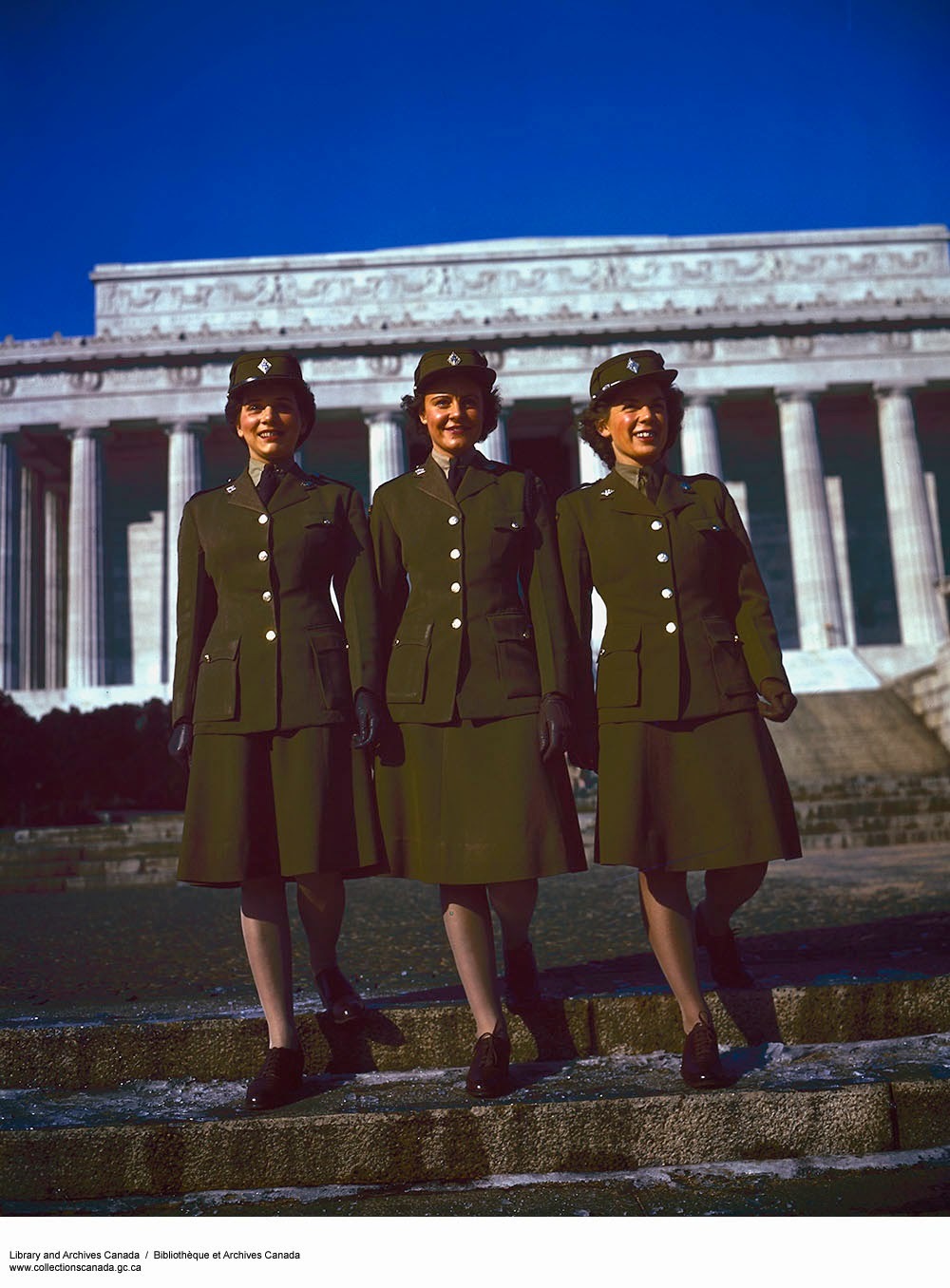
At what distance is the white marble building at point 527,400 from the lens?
120 ft

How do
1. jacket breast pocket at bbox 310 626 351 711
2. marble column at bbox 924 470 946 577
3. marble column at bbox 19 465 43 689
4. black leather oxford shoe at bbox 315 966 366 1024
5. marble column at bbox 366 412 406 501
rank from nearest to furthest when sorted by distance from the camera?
jacket breast pocket at bbox 310 626 351 711 < black leather oxford shoe at bbox 315 966 366 1024 < marble column at bbox 19 465 43 689 < marble column at bbox 366 412 406 501 < marble column at bbox 924 470 946 577

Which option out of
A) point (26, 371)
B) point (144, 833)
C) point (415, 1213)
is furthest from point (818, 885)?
point (26, 371)

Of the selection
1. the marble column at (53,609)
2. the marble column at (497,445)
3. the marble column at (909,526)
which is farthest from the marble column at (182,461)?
the marble column at (909,526)

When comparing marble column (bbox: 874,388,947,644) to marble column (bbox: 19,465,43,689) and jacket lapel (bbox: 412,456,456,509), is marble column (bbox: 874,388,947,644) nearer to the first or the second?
marble column (bbox: 19,465,43,689)

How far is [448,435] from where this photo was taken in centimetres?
538

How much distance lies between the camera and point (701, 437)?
37500mm

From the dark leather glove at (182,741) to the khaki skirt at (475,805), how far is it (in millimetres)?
835

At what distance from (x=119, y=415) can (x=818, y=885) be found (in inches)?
1226

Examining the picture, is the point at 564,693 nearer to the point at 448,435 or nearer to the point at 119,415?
the point at 448,435

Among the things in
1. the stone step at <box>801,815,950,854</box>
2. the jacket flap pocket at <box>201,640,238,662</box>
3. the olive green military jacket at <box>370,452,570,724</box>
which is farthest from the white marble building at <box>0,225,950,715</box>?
the jacket flap pocket at <box>201,640,238,662</box>

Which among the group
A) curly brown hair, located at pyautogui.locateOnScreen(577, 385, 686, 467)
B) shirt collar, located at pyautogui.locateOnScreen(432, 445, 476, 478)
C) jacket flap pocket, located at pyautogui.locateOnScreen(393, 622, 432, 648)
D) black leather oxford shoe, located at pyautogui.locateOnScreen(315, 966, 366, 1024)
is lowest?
black leather oxford shoe, located at pyautogui.locateOnScreen(315, 966, 366, 1024)

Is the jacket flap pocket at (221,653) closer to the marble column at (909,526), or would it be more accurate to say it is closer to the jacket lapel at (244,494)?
the jacket lapel at (244,494)

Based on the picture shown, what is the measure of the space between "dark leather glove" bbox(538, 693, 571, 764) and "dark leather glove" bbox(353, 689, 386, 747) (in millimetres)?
686

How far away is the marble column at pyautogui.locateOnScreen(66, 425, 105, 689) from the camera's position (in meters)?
35.8
